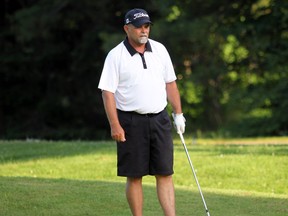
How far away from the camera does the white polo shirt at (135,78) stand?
770cm

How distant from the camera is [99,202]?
32.0 feet

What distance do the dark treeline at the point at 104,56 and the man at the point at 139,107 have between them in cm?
1960

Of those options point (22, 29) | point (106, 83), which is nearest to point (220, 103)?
point (22, 29)

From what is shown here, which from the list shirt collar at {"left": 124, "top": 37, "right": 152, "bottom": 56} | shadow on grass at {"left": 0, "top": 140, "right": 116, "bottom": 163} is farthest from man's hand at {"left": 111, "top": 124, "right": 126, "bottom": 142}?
shadow on grass at {"left": 0, "top": 140, "right": 116, "bottom": 163}

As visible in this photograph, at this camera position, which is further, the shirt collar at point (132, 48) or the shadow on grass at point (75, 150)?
the shadow on grass at point (75, 150)

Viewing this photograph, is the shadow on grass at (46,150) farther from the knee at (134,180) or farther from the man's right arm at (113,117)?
the man's right arm at (113,117)

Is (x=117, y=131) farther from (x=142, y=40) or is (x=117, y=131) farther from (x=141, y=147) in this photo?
(x=142, y=40)

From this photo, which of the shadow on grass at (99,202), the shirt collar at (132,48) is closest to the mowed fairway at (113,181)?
the shadow on grass at (99,202)

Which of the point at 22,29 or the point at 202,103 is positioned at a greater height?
the point at 22,29

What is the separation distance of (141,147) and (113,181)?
4.34 metres

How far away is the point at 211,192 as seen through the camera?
10914mm

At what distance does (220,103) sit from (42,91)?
27.9ft

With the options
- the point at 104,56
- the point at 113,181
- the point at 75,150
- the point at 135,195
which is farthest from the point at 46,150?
the point at 104,56

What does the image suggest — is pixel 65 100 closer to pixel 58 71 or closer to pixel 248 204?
pixel 58 71
